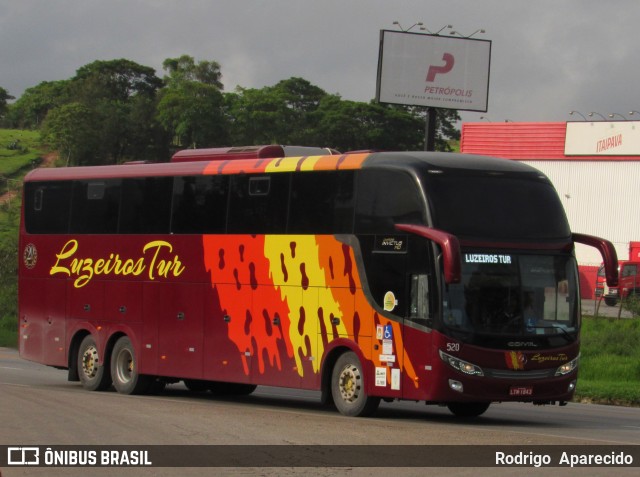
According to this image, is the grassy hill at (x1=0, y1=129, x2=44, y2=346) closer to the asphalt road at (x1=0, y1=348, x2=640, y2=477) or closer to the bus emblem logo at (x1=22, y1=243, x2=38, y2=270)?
the bus emblem logo at (x1=22, y1=243, x2=38, y2=270)

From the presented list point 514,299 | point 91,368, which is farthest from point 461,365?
point 91,368

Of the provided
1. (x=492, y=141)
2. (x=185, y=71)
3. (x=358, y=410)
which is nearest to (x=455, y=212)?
(x=358, y=410)

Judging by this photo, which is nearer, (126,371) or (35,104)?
(126,371)

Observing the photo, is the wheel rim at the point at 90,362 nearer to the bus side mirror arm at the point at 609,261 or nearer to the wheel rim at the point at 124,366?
the wheel rim at the point at 124,366

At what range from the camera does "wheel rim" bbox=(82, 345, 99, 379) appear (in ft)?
83.1

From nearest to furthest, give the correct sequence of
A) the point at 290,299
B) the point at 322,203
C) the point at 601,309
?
the point at 322,203 → the point at 290,299 → the point at 601,309

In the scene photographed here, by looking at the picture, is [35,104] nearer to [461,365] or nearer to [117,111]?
[117,111]

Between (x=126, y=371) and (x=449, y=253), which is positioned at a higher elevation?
(x=449, y=253)

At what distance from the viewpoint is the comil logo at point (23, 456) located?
539 inches

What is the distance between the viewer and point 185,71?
508ft

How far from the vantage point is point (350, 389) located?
19.5 m

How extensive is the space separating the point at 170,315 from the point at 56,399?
300cm

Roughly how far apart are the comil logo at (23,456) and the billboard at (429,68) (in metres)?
40.1

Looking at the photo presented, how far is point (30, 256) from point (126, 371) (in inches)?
152
